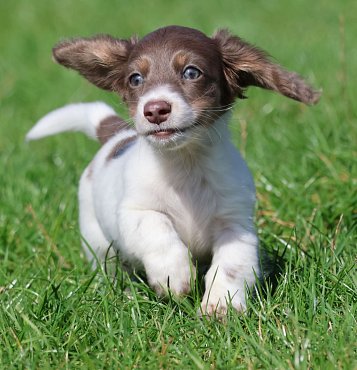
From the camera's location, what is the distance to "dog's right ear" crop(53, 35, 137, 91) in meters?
4.37

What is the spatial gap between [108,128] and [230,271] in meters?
1.66

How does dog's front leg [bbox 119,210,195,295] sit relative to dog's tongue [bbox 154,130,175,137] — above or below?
below

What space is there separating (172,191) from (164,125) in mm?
539

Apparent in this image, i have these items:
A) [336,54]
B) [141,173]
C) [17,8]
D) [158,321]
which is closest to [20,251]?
[141,173]

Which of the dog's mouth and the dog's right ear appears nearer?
the dog's mouth

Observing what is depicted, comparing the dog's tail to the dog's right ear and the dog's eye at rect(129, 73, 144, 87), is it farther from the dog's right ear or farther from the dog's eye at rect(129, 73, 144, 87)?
the dog's eye at rect(129, 73, 144, 87)

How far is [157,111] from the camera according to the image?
11.9 ft

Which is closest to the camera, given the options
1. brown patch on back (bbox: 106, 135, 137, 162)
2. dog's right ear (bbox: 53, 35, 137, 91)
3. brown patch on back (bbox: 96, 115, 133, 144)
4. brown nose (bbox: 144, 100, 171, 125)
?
brown nose (bbox: 144, 100, 171, 125)

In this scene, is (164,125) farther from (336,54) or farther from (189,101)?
(336,54)

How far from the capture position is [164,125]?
369 cm

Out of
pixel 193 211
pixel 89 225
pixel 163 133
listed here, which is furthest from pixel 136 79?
pixel 89 225

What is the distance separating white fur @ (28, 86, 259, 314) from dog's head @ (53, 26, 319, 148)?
0.5 inches

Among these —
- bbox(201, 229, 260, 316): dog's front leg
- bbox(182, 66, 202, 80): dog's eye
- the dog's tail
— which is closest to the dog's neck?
bbox(182, 66, 202, 80): dog's eye

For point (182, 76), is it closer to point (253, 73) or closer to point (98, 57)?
point (253, 73)
